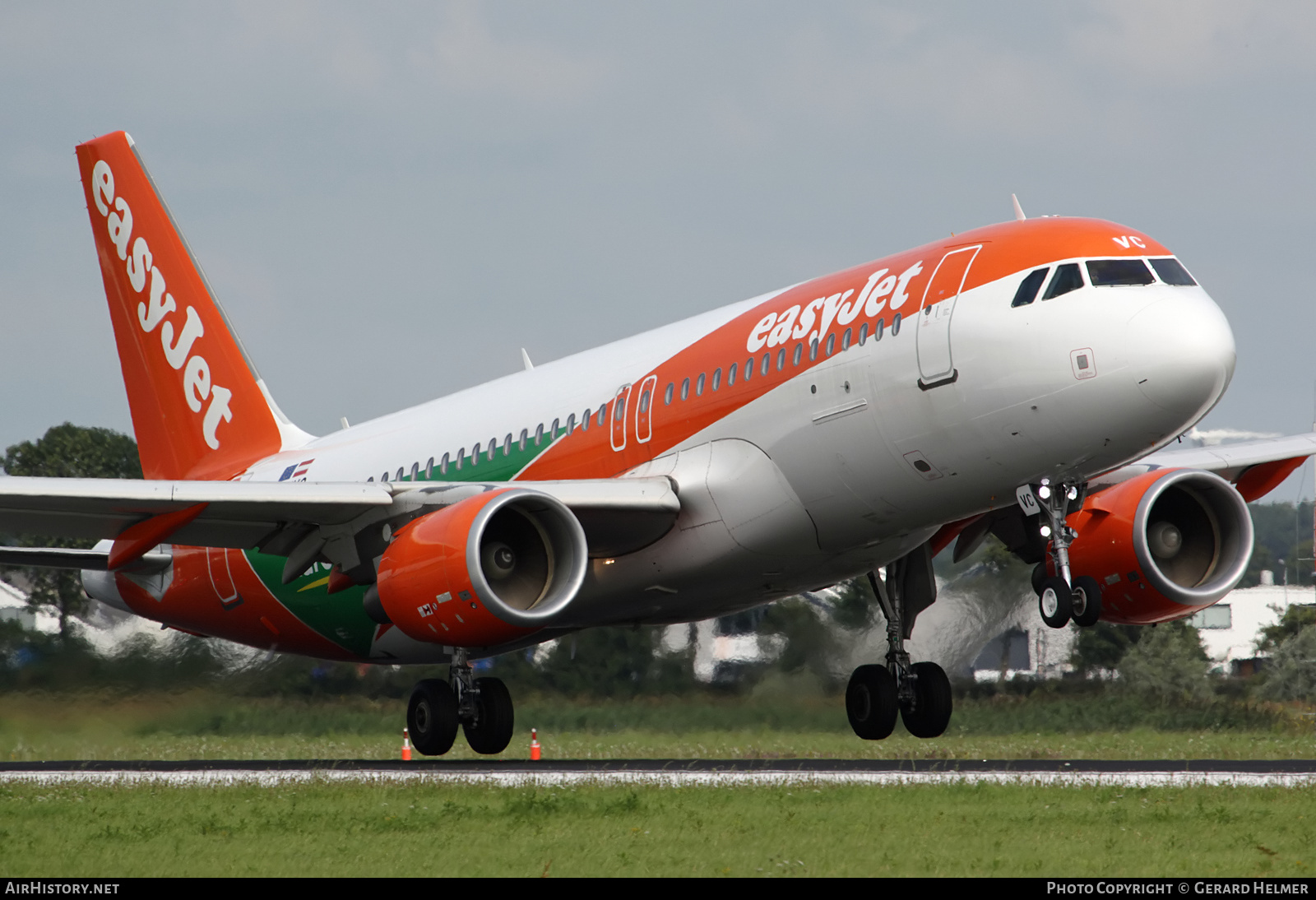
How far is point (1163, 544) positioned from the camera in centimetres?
1967

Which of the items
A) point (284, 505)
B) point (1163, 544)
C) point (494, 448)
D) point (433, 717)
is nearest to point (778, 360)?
point (494, 448)

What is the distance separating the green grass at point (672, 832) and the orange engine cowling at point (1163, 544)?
5146 mm

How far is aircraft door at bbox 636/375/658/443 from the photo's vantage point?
19.1 meters

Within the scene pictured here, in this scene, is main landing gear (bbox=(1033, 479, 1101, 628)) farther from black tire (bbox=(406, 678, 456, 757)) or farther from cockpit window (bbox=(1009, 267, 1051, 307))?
black tire (bbox=(406, 678, 456, 757))

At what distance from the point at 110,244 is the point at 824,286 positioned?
13497 mm

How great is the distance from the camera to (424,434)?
22953 millimetres

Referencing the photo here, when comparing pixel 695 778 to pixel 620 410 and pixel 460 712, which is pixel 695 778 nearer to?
pixel 460 712

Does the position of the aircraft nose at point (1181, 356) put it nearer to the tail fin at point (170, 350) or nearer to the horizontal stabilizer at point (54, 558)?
the horizontal stabilizer at point (54, 558)

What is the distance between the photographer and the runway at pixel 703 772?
15352 millimetres

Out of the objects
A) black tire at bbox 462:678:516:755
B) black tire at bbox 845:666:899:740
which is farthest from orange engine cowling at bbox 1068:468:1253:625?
black tire at bbox 462:678:516:755

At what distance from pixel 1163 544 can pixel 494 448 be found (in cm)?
819

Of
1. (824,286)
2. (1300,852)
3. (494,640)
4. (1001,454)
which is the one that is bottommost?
(1300,852)

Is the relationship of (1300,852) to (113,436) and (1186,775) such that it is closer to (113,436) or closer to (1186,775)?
(1186,775)
